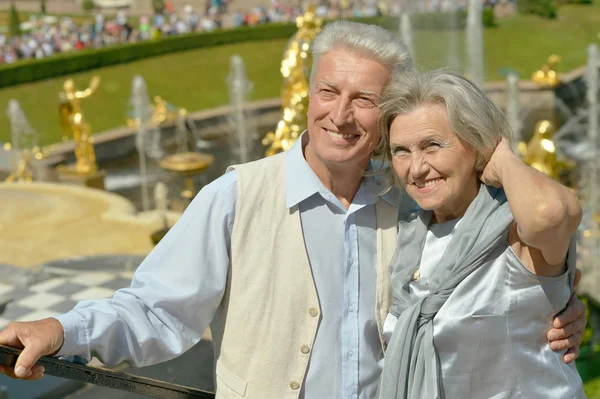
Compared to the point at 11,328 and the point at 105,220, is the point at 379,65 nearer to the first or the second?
the point at 11,328

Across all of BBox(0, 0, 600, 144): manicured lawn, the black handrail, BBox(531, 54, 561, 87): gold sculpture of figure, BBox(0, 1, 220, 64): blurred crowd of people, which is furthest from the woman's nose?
BBox(0, 1, 220, 64): blurred crowd of people

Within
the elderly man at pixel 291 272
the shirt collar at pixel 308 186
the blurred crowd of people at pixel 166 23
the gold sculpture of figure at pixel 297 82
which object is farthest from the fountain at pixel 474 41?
the elderly man at pixel 291 272

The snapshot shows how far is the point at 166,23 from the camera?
26875mm

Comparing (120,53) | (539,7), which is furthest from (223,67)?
(539,7)

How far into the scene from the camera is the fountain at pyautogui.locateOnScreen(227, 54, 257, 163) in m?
14.4

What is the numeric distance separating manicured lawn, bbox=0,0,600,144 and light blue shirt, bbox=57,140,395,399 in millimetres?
13902

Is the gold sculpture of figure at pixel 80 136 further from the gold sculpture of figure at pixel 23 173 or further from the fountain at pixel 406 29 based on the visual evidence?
the fountain at pixel 406 29

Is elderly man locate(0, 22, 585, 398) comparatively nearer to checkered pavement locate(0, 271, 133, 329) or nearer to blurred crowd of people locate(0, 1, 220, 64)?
checkered pavement locate(0, 271, 133, 329)

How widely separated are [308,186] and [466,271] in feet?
1.40

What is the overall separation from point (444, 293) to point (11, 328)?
90cm

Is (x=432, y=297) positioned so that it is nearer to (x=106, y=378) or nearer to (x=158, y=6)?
(x=106, y=378)

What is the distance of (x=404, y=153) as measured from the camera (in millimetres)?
2105

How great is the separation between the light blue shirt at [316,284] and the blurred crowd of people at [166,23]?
18.6 metres

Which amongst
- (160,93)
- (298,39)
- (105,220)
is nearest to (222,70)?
(160,93)
